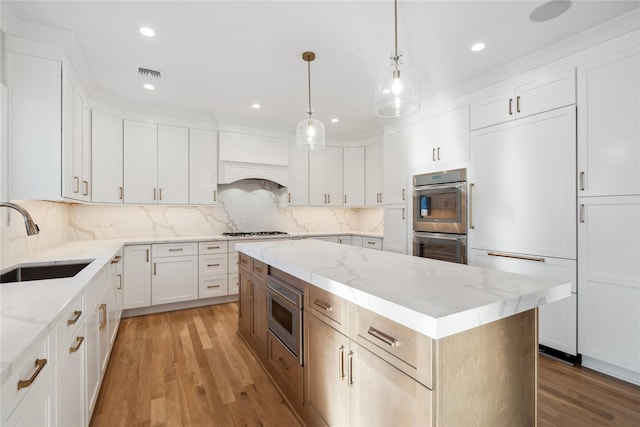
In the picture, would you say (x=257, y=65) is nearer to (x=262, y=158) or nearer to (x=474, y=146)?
(x=262, y=158)

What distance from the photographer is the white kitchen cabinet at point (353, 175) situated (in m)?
5.12

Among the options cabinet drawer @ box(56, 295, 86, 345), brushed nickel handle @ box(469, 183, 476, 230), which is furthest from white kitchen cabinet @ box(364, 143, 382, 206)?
cabinet drawer @ box(56, 295, 86, 345)

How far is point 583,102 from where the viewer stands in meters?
2.31

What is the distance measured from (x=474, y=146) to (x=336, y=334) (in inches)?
98.9

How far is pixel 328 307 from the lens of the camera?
147 centimetres

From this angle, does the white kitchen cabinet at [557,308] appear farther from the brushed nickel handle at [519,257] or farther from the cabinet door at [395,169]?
the cabinet door at [395,169]

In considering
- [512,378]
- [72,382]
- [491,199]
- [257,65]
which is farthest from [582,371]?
[257,65]

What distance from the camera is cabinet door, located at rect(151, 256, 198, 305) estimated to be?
12.0 ft

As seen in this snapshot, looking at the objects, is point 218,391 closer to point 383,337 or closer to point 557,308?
point 383,337

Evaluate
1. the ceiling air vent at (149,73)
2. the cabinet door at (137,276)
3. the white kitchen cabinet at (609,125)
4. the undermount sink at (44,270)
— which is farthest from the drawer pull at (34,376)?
the white kitchen cabinet at (609,125)

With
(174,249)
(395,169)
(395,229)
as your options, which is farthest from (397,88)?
(174,249)

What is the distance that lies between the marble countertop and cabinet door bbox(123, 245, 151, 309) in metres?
2.47

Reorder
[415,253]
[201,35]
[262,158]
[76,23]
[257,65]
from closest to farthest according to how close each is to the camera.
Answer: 1. [76,23]
2. [201,35]
3. [257,65]
4. [415,253]
5. [262,158]

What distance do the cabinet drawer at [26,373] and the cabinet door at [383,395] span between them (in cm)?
109
